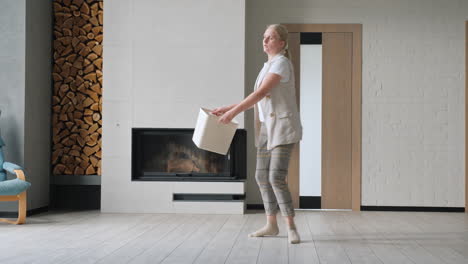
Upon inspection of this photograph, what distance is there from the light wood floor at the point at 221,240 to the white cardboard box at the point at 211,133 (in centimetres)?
58

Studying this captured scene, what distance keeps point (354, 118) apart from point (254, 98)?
247 cm

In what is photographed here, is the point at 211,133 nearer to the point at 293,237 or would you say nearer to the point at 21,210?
the point at 293,237

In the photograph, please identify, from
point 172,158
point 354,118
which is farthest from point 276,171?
point 354,118

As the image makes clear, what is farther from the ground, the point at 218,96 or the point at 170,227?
the point at 218,96

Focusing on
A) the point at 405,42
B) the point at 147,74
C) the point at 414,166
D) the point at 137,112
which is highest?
the point at 405,42

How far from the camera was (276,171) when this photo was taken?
10.9 feet

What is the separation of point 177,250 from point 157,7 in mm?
2795

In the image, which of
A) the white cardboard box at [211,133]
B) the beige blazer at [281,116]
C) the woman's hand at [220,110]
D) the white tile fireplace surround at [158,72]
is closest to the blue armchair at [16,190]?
the white tile fireplace surround at [158,72]

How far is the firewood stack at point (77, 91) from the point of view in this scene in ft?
17.5

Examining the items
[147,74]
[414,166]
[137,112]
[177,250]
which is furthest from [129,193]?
[414,166]

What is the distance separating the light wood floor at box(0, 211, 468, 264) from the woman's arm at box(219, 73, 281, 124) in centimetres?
75

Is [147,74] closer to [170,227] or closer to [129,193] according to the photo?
[129,193]

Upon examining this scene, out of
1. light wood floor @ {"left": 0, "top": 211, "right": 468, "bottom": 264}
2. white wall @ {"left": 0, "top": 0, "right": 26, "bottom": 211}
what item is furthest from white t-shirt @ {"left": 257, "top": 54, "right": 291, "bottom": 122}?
white wall @ {"left": 0, "top": 0, "right": 26, "bottom": 211}

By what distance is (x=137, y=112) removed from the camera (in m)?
5.06
